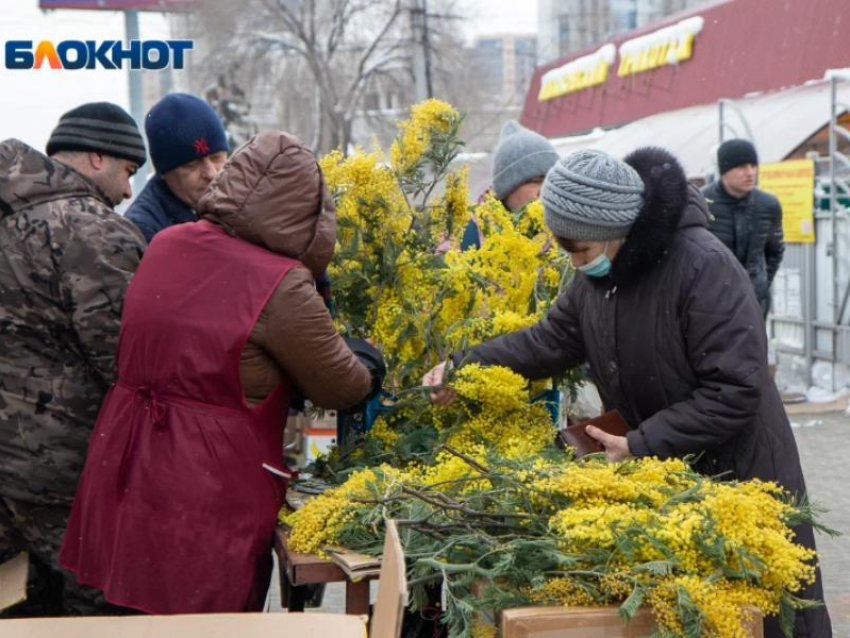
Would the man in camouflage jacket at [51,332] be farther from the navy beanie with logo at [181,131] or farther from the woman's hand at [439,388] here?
the woman's hand at [439,388]

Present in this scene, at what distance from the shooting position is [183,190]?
13.2 feet

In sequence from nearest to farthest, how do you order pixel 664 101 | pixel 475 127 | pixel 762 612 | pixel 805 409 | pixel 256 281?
pixel 762 612 < pixel 256 281 < pixel 805 409 < pixel 664 101 < pixel 475 127

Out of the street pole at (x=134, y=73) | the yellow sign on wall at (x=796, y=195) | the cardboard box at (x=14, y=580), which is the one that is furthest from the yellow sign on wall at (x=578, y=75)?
the cardboard box at (x=14, y=580)

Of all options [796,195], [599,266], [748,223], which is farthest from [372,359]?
[796,195]

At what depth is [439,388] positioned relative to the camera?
11.1ft

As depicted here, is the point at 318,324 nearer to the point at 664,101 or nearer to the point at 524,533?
the point at 524,533

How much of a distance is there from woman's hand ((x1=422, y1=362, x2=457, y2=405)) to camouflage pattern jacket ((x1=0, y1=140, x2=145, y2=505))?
A: 32.1 inches

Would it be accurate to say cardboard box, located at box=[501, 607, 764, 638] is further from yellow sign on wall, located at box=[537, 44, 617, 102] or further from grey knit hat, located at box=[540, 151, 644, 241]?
yellow sign on wall, located at box=[537, 44, 617, 102]

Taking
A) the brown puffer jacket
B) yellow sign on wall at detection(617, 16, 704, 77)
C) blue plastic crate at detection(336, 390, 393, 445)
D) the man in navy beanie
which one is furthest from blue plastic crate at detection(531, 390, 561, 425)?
yellow sign on wall at detection(617, 16, 704, 77)

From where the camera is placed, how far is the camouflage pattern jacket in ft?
10.3

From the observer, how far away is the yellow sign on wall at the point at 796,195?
35.0ft

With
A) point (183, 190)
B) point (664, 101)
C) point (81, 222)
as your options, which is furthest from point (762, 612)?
point (664, 101)

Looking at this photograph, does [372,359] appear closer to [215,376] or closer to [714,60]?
[215,376]

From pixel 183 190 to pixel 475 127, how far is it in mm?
Result: 40382
